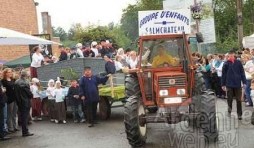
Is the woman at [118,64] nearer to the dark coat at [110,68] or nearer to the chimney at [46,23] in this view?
the dark coat at [110,68]

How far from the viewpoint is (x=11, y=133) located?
11.5 m

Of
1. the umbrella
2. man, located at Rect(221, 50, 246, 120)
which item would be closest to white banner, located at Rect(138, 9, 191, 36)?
man, located at Rect(221, 50, 246, 120)

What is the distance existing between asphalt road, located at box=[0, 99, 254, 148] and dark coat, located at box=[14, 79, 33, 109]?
35.4 inches

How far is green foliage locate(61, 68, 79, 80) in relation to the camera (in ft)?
43.6

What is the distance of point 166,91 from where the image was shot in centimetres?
868

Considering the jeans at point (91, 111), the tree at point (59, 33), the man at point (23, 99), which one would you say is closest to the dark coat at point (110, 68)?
the jeans at point (91, 111)

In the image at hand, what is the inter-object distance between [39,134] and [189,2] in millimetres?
15866

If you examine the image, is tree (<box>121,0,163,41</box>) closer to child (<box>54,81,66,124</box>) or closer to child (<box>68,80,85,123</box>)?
child (<box>54,81,66,124</box>)

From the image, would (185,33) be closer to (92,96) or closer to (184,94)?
(184,94)

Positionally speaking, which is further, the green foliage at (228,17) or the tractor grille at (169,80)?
the green foliage at (228,17)

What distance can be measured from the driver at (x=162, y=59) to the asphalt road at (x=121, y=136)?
168 cm

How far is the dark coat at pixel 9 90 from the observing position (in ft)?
36.3

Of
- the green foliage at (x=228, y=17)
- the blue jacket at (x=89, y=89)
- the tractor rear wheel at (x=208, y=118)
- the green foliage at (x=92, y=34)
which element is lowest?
the tractor rear wheel at (x=208, y=118)

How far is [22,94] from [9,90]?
481 millimetres
